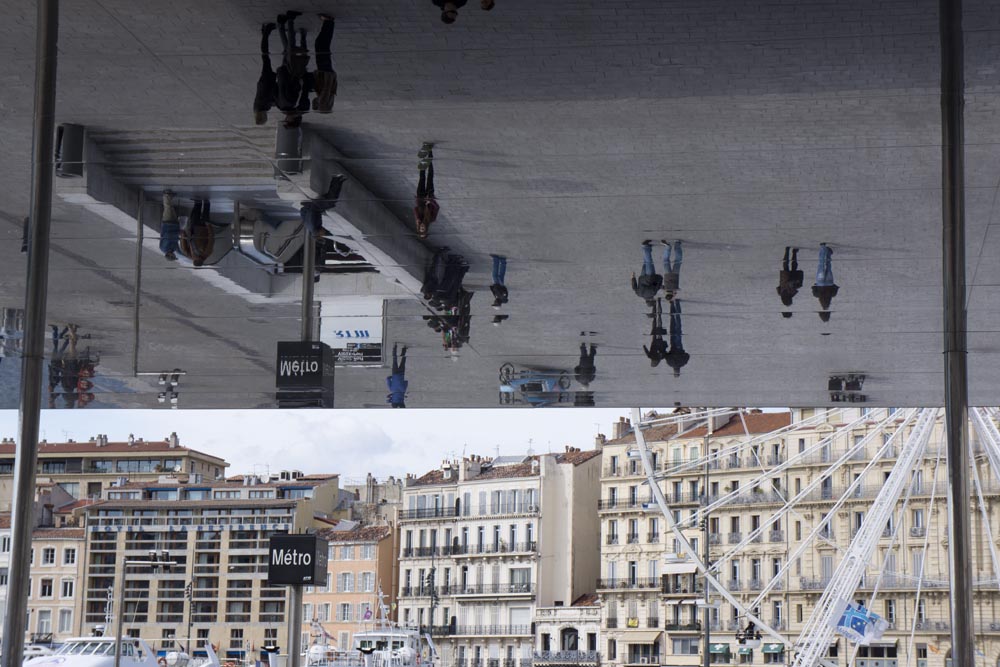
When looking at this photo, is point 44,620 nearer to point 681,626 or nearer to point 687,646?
point 681,626

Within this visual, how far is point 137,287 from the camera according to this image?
10.0m

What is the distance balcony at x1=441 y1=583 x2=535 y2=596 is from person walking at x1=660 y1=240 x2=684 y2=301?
51.7 metres

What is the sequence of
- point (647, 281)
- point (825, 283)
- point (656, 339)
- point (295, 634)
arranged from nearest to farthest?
point (295, 634)
point (647, 281)
point (825, 283)
point (656, 339)

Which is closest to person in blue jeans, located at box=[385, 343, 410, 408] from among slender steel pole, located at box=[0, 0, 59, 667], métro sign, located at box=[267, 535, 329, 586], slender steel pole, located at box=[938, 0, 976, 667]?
métro sign, located at box=[267, 535, 329, 586]

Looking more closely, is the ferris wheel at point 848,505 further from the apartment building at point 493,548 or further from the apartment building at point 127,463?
the apartment building at point 127,463

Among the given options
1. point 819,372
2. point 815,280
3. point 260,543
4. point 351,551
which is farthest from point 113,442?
point 815,280

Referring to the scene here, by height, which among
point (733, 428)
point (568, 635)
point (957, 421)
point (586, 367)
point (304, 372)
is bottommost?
point (568, 635)

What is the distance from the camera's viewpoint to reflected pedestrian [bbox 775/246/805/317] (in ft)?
32.8

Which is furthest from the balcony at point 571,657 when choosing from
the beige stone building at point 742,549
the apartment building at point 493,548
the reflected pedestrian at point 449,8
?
the reflected pedestrian at point 449,8

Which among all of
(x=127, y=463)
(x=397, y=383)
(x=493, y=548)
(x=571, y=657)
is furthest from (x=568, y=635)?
(x=397, y=383)

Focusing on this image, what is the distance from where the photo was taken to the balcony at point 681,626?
2336 inches

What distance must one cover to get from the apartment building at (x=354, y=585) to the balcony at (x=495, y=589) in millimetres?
9227

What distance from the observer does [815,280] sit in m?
10.6

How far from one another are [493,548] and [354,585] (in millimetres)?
13163
